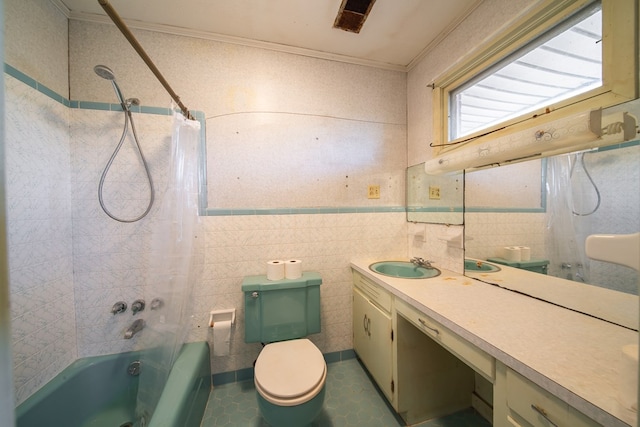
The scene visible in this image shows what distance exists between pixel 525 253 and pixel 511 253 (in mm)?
63

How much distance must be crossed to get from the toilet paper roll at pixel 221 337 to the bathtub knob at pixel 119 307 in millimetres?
581

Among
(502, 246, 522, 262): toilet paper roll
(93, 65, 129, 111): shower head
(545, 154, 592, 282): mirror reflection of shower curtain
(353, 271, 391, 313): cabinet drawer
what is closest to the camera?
(545, 154, 592, 282): mirror reflection of shower curtain

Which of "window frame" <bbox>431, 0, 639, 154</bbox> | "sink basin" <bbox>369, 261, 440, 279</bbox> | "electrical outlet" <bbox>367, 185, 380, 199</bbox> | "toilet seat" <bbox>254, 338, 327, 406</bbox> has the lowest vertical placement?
"toilet seat" <bbox>254, 338, 327, 406</bbox>

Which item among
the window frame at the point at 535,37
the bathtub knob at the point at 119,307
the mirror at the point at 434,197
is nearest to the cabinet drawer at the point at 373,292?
the mirror at the point at 434,197

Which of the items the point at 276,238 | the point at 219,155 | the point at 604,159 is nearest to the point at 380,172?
the point at 276,238

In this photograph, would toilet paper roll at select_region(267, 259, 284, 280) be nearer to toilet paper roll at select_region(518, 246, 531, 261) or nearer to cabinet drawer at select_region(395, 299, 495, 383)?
cabinet drawer at select_region(395, 299, 495, 383)

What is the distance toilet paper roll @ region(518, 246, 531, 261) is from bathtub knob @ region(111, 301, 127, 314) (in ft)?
7.85

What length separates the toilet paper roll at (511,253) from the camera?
118 cm

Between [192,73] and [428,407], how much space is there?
8.59 ft

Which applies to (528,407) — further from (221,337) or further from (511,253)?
(221,337)

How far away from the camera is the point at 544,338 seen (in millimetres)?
714

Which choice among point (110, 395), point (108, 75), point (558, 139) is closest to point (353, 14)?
point (558, 139)

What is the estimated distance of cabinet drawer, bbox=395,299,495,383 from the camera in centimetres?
74

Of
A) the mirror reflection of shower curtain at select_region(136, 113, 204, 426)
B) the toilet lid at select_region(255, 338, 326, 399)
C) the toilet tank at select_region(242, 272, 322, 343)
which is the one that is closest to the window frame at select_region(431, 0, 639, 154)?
the toilet tank at select_region(242, 272, 322, 343)
